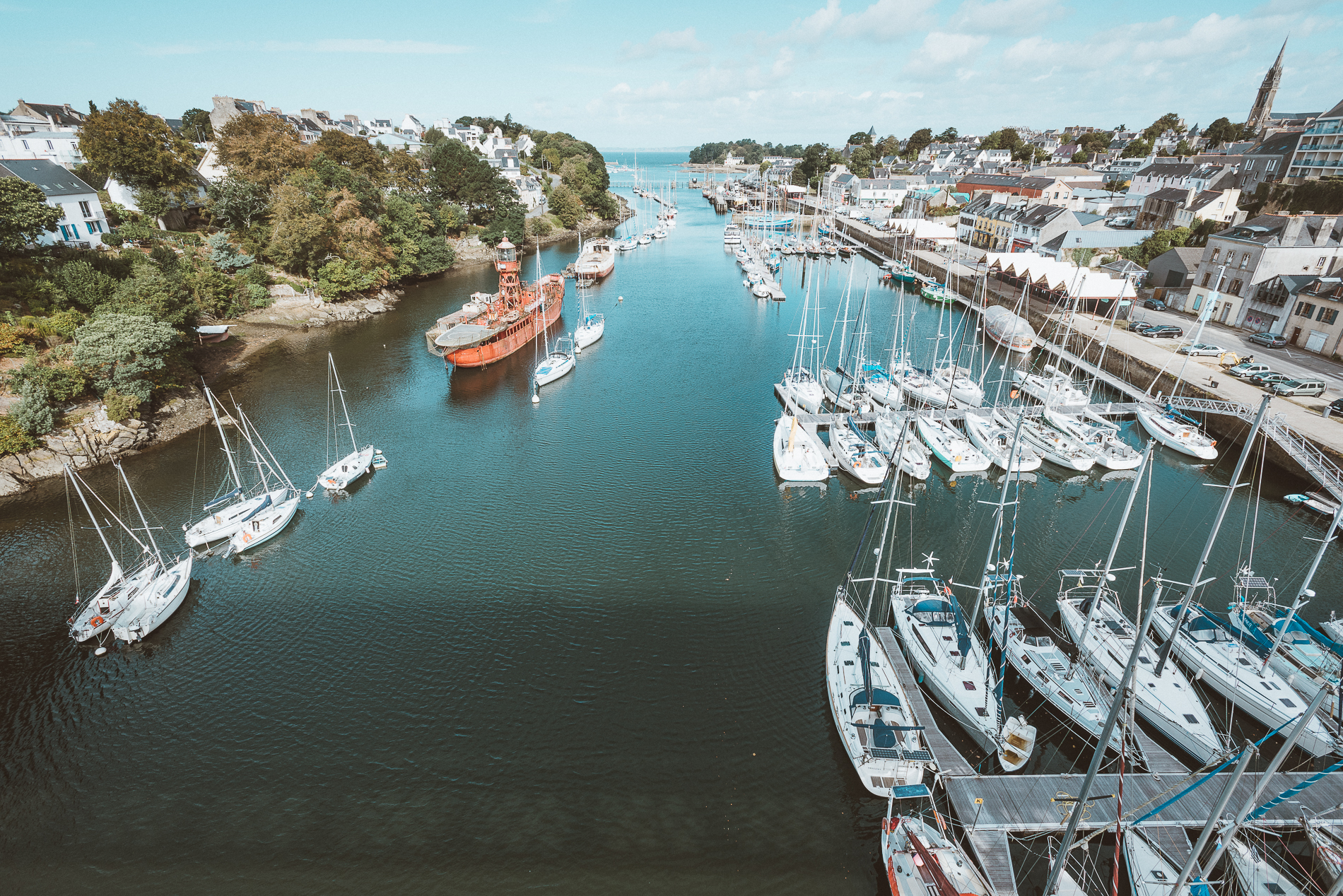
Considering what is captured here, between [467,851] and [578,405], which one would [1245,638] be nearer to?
[467,851]

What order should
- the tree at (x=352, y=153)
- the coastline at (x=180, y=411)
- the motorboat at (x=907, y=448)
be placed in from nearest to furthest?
the coastline at (x=180, y=411), the motorboat at (x=907, y=448), the tree at (x=352, y=153)

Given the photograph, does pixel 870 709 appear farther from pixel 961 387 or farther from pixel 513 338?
pixel 513 338

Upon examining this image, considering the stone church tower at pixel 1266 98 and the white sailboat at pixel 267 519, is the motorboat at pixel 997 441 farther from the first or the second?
the stone church tower at pixel 1266 98

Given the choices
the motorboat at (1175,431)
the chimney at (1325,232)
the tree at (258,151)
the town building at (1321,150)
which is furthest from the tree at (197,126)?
the town building at (1321,150)

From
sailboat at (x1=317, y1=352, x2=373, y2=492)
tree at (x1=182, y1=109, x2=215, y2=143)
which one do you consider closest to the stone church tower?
sailboat at (x1=317, y1=352, x2=373, y2=492)

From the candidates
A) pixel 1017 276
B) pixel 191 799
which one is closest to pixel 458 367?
pixel 191 799

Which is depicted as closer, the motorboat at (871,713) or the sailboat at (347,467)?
the motorboat at (871,713)
